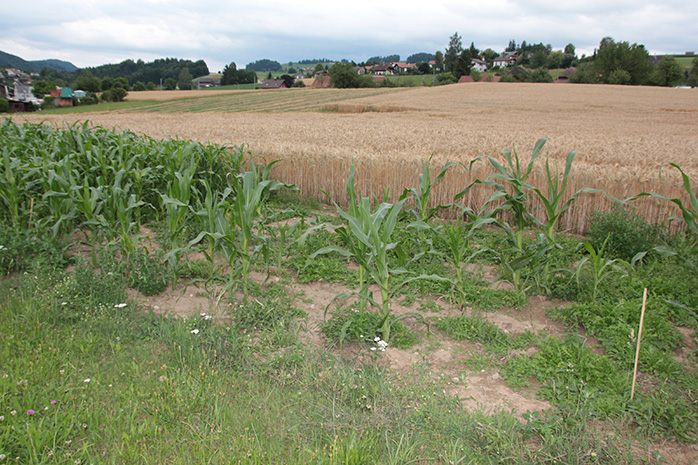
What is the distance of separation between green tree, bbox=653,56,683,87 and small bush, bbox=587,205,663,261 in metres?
74.7

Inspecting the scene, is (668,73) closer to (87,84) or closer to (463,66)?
(463,66)

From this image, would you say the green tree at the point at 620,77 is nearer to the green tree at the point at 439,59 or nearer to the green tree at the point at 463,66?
the green tree at the point at 463,66

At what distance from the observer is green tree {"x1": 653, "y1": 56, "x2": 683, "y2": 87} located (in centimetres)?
6131

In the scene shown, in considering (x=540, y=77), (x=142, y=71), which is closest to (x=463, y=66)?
(x=540, y=77)

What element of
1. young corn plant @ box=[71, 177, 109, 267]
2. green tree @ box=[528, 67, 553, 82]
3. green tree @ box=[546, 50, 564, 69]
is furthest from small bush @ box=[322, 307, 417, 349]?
green tree @ box=[546, 50, 564, 69]

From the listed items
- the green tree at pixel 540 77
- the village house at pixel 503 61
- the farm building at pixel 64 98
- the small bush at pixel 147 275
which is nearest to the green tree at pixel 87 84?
the farm building at pixel 64 98

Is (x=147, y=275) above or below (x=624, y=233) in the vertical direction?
below

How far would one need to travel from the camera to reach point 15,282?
4.36m

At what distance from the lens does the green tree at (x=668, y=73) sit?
201 ft

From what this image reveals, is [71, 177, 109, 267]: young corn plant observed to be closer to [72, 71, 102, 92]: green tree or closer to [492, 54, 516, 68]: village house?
[72, 71, 102, 92]: green tree

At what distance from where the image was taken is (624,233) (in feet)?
16.1

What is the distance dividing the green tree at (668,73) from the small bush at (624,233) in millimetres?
74731

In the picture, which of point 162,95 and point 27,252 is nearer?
point 27,252

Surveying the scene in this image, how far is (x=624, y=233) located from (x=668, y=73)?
75891mm
